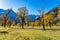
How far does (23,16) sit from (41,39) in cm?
7130

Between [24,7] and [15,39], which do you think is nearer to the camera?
[15,39]

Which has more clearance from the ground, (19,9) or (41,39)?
(19,9)

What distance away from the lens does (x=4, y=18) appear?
3351 inches

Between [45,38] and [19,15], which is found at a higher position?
[19,15]

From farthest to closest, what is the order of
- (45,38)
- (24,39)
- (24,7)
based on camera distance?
1. (24,7)
2. (45,38)
3. (24,39)

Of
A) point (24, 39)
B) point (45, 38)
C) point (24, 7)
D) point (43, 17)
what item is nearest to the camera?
point (24, 39)

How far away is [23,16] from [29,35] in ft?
234

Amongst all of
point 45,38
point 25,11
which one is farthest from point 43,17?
point 45,38

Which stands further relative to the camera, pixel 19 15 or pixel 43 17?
pixel 19 15

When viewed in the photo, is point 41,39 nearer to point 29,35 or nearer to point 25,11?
point 29,35

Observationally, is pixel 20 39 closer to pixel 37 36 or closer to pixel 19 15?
pixel 37 36

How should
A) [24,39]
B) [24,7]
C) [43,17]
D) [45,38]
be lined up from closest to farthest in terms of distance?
[24,39], [45,38], [43,17], [24,7]

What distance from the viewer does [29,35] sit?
47.7 feet

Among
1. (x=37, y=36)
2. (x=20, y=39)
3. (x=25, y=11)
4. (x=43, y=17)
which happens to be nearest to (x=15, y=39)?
(x=20, y=39)
